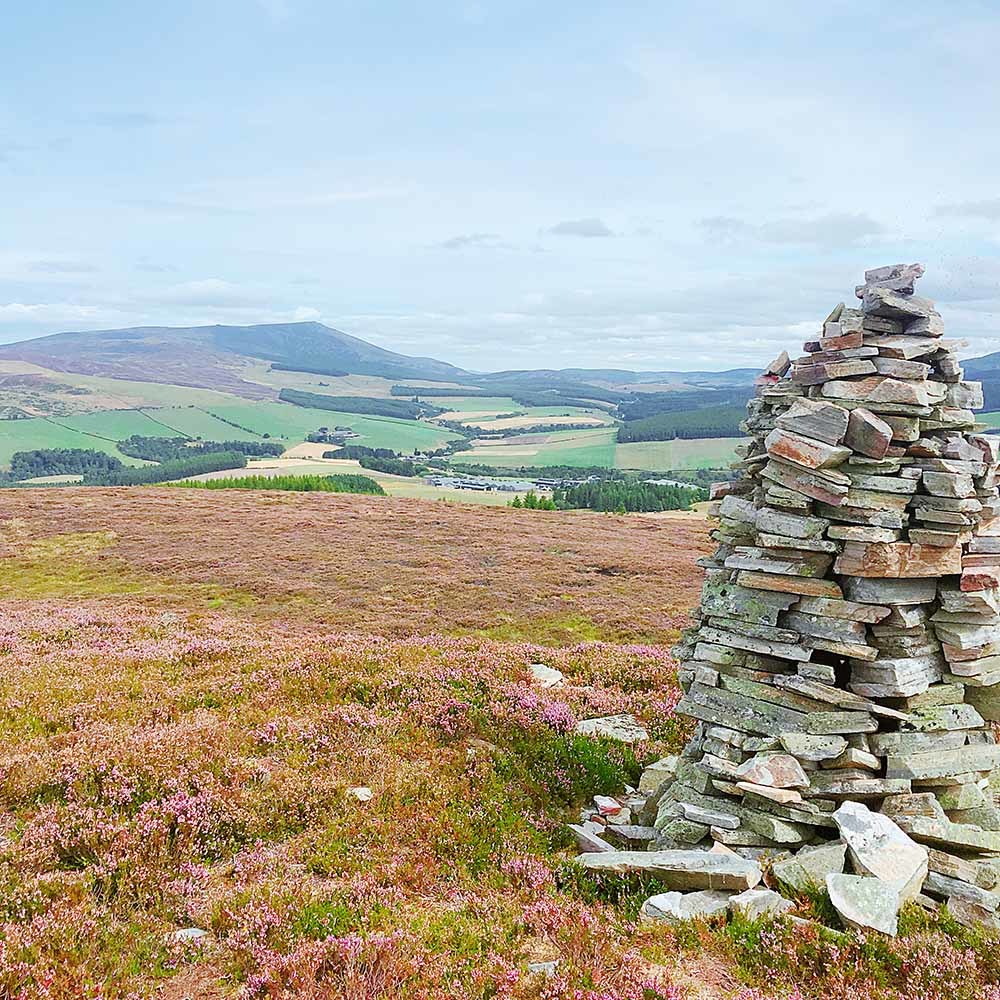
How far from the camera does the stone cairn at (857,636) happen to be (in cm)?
828

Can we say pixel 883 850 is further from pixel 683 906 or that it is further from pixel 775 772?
pixel 683 906

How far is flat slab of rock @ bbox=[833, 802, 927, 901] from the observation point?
7.17 m

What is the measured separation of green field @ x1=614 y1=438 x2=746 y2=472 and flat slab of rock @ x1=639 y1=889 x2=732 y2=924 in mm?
151247

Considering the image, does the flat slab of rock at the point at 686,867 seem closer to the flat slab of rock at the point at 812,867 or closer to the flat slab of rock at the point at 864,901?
the flat slab of rock at the point at 812,867

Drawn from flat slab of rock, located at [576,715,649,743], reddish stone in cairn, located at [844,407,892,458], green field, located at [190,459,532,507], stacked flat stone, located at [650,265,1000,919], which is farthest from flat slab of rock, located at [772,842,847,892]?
green field, located at [190,459,532,507]

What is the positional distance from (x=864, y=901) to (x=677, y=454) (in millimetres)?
168859

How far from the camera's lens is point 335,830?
30.5 ft

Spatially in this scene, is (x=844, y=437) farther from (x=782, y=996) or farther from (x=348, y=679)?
(x=348, y=679)

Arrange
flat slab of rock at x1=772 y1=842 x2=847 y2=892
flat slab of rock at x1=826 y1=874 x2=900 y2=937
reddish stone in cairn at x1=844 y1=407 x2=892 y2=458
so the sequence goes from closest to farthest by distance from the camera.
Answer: flat slab of rock at x1=826 y1=874 x2=900 y2=937
flat slab of rock at x1=772 y1=842 x2=847 y2=892
reddish stone in cairn at x1=844 y1=407 x2=892 y2=458

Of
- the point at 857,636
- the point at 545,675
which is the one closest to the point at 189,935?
the point at 857,636

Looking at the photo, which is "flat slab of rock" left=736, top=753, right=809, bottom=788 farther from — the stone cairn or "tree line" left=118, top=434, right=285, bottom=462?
"tree line" left=118, top=434, right=285, bottom=462

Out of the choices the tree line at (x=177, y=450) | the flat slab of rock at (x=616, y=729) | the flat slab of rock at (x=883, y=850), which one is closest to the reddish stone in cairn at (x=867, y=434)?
the flat slab of rock at (x=883, y=850)

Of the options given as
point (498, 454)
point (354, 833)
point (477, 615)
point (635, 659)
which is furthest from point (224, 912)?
point (498, 454)

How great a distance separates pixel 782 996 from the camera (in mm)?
5988
